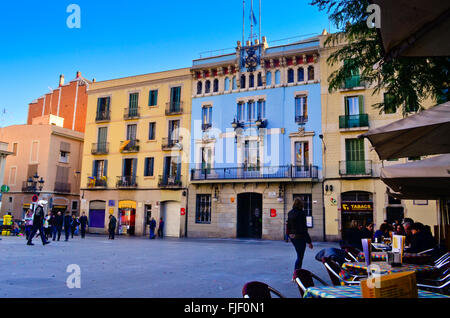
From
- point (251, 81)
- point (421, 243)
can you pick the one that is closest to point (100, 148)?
point (251, 81)

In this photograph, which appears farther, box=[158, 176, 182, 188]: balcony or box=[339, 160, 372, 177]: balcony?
box=[158, 176, 182, 188]: balcony

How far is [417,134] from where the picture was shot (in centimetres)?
378

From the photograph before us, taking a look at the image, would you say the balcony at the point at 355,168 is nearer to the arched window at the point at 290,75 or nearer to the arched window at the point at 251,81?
the arched window at the point at 290,75

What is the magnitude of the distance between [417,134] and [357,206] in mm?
22094

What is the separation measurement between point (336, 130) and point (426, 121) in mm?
23204

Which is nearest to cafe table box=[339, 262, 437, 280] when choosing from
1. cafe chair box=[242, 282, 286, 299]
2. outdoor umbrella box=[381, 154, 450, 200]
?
outdoor umbrella box=[381, 154, 450, 200]

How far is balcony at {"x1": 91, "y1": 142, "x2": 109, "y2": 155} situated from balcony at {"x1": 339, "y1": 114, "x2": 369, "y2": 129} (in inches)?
803

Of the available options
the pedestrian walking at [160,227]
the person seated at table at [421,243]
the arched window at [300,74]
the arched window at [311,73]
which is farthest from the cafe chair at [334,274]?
the pedestrian walking at [160,227]

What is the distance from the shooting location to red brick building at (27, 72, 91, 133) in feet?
143

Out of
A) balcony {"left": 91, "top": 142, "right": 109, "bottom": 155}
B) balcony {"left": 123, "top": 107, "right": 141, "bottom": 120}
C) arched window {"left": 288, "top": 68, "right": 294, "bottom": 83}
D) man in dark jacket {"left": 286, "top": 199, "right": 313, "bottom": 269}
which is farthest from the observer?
balcony {"left": 91, "top": 142, "right": 109, "bottom": 155}

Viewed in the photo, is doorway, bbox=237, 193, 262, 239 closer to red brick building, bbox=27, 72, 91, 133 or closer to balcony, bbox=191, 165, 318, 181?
balcony, bbox=191, 165, 318, 181

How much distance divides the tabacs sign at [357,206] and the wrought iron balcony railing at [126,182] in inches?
669
